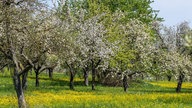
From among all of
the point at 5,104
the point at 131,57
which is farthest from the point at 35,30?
the point at 131,57

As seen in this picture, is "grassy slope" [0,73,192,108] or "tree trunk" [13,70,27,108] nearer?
"tree trunk" [13,70,27,108]

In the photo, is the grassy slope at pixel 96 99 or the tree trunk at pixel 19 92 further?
the grassy slope at pixel 96 99

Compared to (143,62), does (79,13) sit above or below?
above

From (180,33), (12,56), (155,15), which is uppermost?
(155,15)

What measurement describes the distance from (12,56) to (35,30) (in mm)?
1836

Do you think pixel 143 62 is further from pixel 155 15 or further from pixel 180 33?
pixel 155 15

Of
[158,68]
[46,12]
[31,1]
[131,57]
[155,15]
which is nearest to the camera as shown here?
[31,1]

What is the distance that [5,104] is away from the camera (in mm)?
25031

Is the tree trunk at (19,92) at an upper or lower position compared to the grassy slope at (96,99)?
upper

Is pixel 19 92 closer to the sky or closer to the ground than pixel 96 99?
closer to the sky

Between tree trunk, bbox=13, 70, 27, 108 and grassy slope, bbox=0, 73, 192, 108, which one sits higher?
tree trunk, bbox=13, 70, 27, 108

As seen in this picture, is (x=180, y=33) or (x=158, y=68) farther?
(x=180, y=33)

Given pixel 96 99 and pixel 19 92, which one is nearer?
pixel 19 92

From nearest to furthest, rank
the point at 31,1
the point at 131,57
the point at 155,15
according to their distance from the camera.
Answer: the point at 31,1 → the point at 131,57 → the point at 155,15
